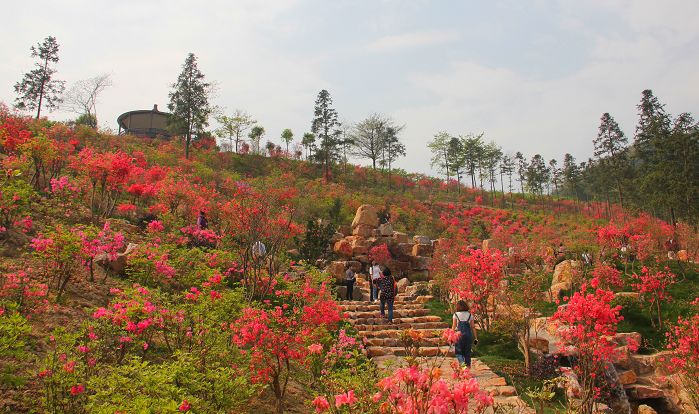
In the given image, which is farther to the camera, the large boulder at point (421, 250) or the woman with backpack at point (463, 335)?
the large boulder at point (421, 250)

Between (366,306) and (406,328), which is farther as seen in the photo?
(366,306)

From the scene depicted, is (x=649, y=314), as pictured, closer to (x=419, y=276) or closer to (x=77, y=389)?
(x=419, y=276)

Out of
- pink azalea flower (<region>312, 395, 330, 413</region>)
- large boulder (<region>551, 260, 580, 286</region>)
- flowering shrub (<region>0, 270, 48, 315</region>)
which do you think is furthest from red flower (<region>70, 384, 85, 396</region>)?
large boulder (<region>551, 260, 580, 286</region>)

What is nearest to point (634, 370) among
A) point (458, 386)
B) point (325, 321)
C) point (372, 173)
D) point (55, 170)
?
point (325, 321)

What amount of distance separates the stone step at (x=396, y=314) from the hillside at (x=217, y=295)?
76cm

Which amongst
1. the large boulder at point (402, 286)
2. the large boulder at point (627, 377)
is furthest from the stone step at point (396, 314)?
the large boulder at point (627, 377)

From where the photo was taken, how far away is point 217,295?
714cm

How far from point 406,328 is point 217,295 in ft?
11.0

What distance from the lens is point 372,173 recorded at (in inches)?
1623

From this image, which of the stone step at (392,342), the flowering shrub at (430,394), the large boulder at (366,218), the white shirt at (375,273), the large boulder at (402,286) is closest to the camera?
the flowering shrub at (430,394)

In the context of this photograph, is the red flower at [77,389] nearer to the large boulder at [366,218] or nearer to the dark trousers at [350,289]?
the dark trousers at [350,289]

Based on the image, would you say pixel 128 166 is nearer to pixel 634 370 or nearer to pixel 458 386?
pixel 458 386

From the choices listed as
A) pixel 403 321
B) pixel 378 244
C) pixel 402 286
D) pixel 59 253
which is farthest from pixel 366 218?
pixel 59 253

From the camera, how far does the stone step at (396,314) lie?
1187cm
